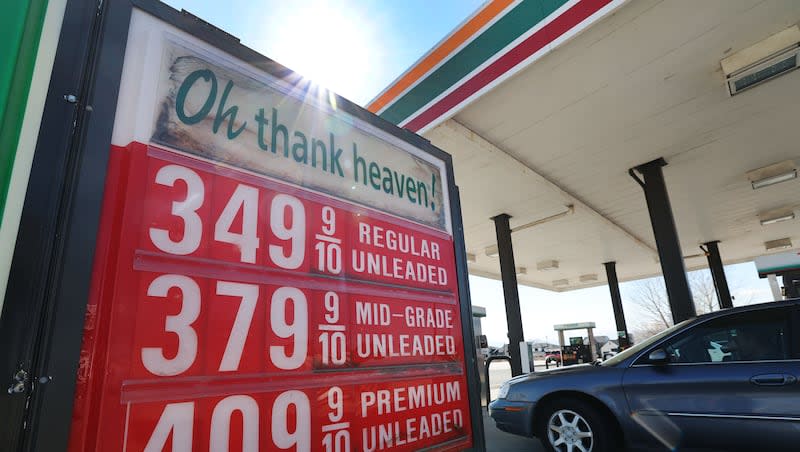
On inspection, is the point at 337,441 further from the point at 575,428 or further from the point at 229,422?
the point at 575,428

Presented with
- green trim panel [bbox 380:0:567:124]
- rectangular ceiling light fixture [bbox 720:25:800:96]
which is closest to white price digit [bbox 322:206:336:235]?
green trim panel [bbox 380:0:567:124]

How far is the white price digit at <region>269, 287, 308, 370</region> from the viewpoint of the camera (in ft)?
4.40

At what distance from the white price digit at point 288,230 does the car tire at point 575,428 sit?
12.8 feet

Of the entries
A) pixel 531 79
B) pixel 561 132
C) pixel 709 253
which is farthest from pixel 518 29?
pixel 709 253

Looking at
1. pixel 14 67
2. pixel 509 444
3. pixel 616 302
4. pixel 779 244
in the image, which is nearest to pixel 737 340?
pixel 509 444

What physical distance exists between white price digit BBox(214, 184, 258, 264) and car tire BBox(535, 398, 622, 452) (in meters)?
4.07

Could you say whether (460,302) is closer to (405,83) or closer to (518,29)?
(518,29)

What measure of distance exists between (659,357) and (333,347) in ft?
12.1

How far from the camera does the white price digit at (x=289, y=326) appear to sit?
134 cm

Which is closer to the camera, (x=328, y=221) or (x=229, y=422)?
(x=229, y=422)

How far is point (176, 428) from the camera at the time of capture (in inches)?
43.6

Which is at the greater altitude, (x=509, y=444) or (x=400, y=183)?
(x=400, y=183)

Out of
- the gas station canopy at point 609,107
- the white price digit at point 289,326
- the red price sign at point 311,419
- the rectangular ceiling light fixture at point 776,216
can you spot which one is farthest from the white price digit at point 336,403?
the rectangular ceiling light fixture at point 776,216

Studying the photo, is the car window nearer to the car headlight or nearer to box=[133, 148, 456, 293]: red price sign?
the car headlight
